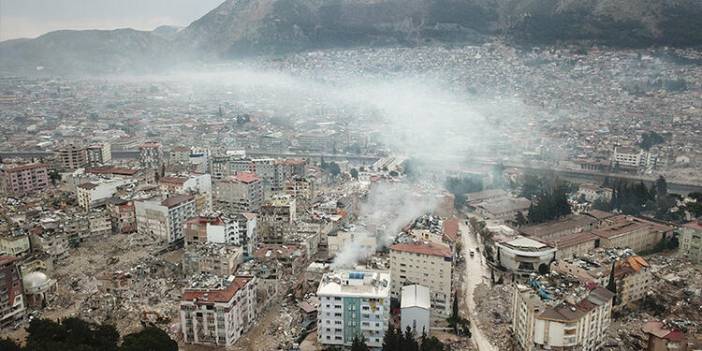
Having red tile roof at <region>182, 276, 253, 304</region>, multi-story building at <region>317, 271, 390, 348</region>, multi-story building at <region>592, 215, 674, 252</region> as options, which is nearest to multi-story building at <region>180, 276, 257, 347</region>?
red tile roof at <region>182, 276, 253, 304</region>

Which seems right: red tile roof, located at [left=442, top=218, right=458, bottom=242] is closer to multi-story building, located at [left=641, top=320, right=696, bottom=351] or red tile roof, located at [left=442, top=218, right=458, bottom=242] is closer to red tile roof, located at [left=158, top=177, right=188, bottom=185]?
multi-story building, located at [left=641, top=320, right=696, bottom=351]

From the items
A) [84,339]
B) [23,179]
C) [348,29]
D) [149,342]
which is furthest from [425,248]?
[348,29]

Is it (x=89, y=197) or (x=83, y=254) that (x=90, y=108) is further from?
(x=83, y=254)

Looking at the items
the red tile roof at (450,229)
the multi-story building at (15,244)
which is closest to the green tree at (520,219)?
the red tile roof at (450,229)

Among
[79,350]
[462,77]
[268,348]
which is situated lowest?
[268,348]

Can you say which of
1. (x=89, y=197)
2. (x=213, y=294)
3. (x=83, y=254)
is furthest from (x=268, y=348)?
(x=89, y=197)

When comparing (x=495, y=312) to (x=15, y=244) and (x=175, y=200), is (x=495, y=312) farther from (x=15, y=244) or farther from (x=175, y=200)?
(x=15, y=244)
